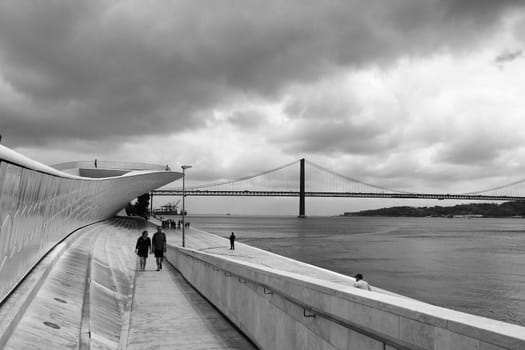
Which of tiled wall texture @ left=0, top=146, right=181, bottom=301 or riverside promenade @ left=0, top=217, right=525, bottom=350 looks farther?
tiled wall texture @ left=0, top=146, right=181, bottom=301

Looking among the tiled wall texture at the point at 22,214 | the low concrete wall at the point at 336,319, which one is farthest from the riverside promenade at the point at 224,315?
the tiled wall texture at the point at 22,214

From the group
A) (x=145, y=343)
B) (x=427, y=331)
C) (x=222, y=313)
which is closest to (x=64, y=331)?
(x=145, y=343)

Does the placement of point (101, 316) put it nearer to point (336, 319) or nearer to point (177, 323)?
point (177, 323)

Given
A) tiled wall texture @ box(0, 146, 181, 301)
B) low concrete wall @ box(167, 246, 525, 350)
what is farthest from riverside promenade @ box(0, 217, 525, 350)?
tiled wall texture @ box(0, 146, 181, 301)

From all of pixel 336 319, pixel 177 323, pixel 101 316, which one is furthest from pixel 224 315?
pixel 336 319

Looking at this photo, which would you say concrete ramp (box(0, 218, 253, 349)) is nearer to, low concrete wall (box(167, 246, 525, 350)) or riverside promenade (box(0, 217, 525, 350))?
riverside promenade (box(0, 217, 525, 350))

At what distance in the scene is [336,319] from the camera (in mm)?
3266

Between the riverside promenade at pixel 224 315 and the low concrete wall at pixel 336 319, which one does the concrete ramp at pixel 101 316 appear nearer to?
the riverside promenade at pixel 224 315

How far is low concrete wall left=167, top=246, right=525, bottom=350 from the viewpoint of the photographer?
216 centimetres

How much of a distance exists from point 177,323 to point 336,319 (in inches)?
131

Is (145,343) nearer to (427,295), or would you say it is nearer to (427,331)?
(427,331)

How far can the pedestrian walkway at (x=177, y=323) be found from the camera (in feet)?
16.7

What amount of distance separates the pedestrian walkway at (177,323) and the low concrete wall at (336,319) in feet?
0.76

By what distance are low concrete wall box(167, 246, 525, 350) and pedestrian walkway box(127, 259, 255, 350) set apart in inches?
9.2
